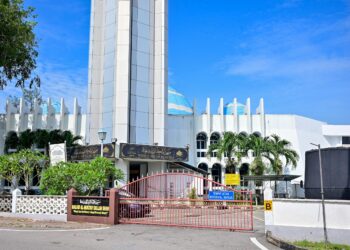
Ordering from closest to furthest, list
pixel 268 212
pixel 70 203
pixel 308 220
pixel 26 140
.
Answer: pixel 308 220 < pixel 268 212 < pixel 70 203 < pixel 26 140

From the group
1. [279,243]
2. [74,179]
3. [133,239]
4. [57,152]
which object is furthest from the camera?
[57,152]

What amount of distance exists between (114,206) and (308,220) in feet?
25.5

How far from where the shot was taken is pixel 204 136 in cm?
4691

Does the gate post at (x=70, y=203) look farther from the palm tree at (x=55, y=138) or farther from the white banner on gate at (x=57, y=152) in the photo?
the palm tree at (x=55, y=138)

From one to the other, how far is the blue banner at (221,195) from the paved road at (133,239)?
1.32 m

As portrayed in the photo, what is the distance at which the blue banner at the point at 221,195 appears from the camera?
14.8m

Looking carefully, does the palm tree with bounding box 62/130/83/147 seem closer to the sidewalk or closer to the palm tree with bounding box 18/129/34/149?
the palm tree with bounding box 18/129/34/149

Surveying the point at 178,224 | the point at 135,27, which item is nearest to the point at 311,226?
the point at 178,224

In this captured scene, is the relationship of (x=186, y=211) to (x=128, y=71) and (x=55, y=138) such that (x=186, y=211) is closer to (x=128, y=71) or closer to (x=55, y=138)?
(x=128, y=71)

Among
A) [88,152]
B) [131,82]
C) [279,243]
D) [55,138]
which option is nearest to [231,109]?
[131,82]

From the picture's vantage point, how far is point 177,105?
50.2 m

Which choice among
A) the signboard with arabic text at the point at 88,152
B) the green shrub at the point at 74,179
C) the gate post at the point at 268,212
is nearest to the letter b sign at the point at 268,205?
the gate post at the point at 268,212

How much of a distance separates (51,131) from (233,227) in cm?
3148

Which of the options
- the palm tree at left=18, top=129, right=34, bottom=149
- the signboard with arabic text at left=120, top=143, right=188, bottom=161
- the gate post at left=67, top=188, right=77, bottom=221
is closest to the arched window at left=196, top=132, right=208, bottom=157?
the signboard with arabic text at left=120, top=143, right=188, bottom=161
